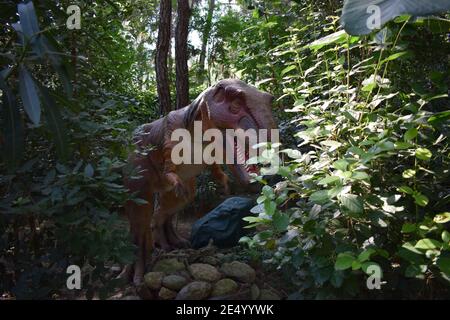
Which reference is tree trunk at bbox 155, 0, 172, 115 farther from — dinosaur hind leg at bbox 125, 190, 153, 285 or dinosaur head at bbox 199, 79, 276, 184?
dinosaur head at bbox 199, 79, 276, 184

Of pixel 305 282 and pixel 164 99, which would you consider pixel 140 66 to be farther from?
pixel 305 282

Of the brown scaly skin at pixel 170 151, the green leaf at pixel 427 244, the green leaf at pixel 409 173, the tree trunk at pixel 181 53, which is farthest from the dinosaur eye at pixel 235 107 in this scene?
the tree trunk at pixel 181 53

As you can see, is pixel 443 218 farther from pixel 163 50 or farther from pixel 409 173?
pixel 163 50

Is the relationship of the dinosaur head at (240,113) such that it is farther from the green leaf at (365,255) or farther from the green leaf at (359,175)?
the green leaf at (365,255)

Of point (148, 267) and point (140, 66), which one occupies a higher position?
point (140, 66)

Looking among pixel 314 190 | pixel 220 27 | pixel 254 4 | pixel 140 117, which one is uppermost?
pixel 220 27

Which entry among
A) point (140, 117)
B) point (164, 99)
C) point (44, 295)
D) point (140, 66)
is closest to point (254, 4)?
point (164, 99)

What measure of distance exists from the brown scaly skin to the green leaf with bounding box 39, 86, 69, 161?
0.49m

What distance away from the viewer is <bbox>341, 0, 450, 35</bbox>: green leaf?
1.43 metres

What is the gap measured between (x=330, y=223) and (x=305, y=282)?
0.99 feet

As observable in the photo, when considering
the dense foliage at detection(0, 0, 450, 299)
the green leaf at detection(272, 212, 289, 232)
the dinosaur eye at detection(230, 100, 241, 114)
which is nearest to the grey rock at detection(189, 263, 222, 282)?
the dense foliage at detection(0, 0, 450, 299)
